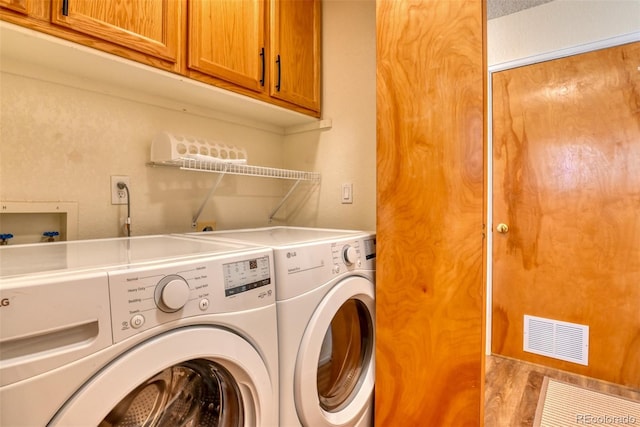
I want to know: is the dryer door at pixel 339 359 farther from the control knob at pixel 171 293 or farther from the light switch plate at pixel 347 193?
the light switch plate at pixel 347 193

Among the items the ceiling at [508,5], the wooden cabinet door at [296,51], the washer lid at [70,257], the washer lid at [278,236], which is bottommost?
the washer lid at [70,257]

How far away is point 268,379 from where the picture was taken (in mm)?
807

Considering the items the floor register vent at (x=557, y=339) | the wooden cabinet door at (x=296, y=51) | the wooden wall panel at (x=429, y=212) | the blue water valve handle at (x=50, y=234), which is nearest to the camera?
the wooden wall panel at (x=429, y=212)

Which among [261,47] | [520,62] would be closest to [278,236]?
[261,47]

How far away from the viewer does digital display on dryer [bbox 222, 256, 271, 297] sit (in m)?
Answer: 0.75

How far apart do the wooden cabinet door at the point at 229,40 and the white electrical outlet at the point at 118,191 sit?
0.54 meters

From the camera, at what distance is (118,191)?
1.28 metres

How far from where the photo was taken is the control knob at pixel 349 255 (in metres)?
1.10

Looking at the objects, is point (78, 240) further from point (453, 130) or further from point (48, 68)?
point (453, 130)

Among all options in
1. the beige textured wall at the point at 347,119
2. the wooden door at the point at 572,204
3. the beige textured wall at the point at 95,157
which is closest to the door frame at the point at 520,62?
the wooden door at the point at 572,204

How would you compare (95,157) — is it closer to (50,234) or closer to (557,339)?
(50,234)

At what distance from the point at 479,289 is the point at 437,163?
435 mm

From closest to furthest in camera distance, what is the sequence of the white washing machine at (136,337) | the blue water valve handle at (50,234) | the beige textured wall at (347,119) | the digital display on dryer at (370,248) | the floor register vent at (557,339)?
the white washing machine at (136,337) < the blue water valve handle at (50,234) < the digital display on dryer at (370,248) < the beige textured wall at (347,119) < the floor register vent at (557,339)

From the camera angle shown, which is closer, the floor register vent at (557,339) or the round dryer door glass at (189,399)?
the round dryer door glass at (189,399)
